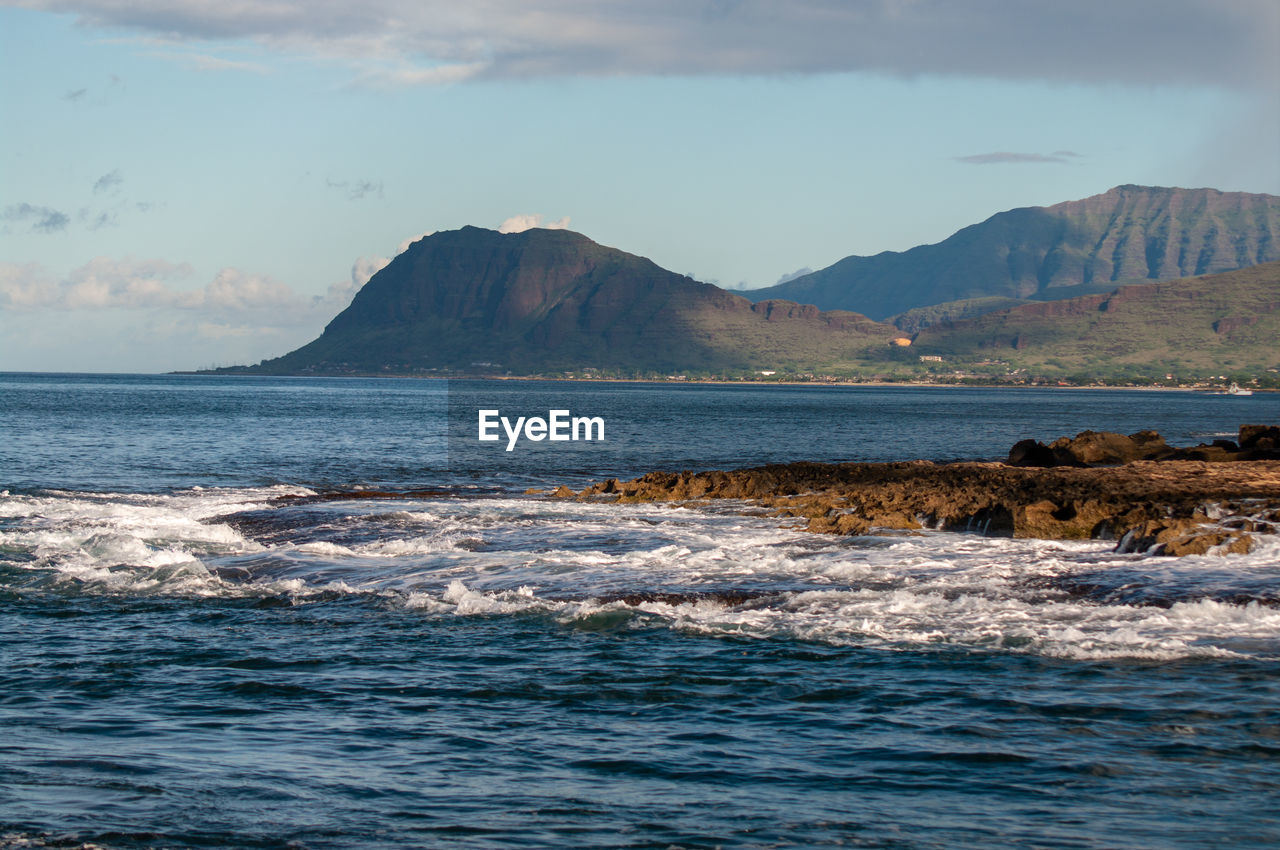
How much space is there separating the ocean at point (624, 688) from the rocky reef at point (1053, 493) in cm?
105

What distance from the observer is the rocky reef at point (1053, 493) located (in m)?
26.9

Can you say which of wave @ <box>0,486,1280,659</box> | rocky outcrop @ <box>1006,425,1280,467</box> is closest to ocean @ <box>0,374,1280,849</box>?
wave @ <box>0,486,1280,659</box>

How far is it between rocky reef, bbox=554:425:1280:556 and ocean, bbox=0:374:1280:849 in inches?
41.3

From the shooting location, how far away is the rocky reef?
26.9 meters

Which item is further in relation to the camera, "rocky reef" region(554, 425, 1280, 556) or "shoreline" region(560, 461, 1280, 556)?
"rocky reef" region(554, 425, 1280, 556)

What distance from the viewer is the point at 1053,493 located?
32750 mm

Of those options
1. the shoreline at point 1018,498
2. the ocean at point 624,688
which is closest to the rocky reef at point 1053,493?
the shoreline at point 1018,498

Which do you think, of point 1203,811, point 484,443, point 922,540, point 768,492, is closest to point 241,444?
point 484,443

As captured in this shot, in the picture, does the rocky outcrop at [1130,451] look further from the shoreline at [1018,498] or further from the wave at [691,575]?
the wave at [691,575]

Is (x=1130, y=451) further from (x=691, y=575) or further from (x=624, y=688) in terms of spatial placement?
(x=624, y=688)

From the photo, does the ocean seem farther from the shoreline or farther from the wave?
the shoreline

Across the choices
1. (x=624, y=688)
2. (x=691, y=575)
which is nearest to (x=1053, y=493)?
(x=691, y=575)

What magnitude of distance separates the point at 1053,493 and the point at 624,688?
68.4 ft

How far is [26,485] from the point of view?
4559 cm
